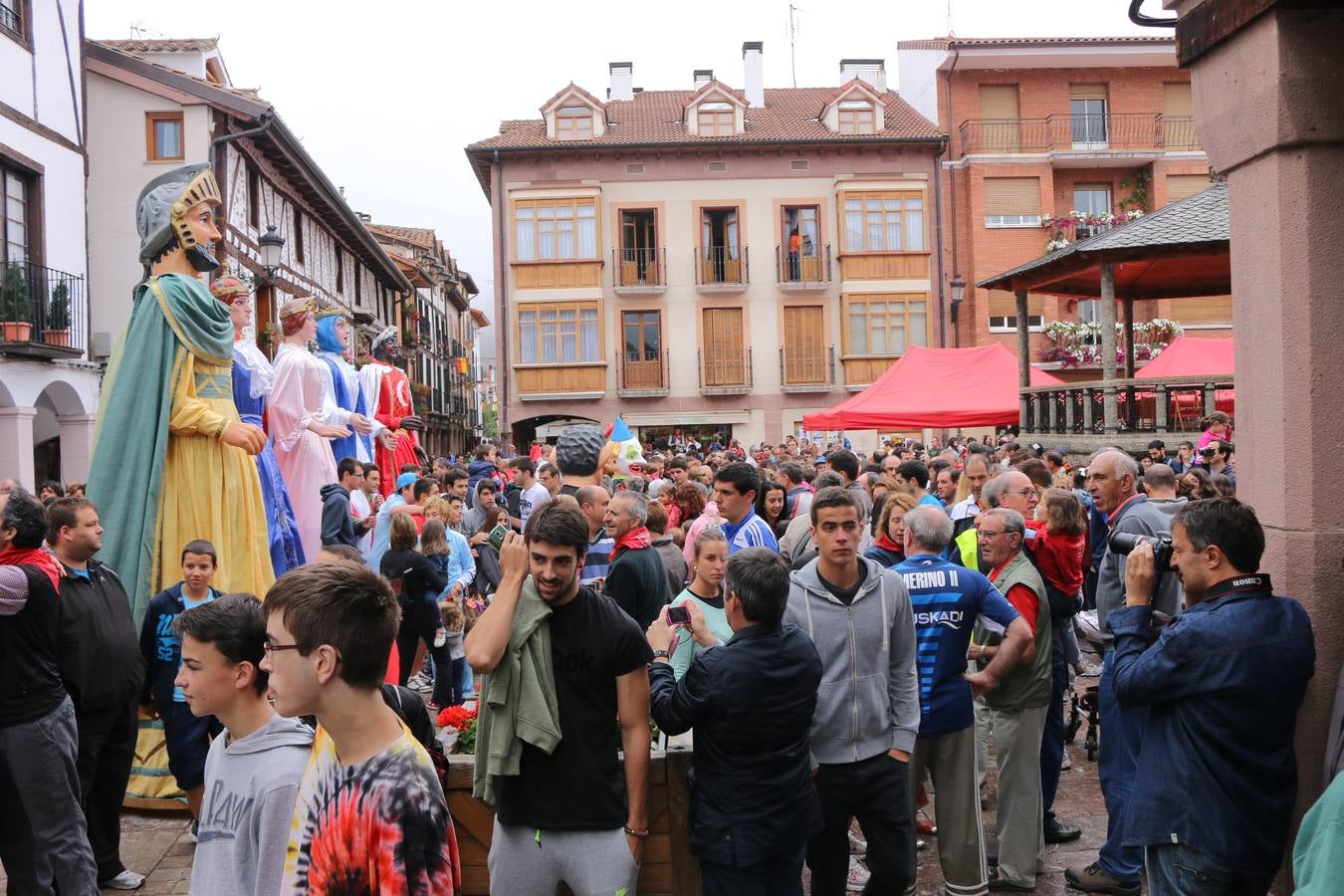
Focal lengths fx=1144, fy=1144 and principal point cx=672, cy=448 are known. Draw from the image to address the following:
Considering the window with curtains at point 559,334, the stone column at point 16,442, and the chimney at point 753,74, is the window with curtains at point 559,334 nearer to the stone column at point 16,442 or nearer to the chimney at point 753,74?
the chimney at point 753,74

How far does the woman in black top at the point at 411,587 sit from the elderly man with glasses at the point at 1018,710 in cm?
395

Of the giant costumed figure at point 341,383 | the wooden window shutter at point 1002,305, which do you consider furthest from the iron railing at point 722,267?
the giant costumed figure at point 341,383

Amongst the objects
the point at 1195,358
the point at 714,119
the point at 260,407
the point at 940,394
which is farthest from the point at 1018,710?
the point at 714,119

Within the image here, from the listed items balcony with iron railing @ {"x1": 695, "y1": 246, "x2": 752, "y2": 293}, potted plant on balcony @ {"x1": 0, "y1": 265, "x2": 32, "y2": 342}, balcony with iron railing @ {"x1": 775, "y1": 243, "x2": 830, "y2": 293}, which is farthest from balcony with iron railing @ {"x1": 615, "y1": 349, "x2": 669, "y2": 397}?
potted plant on balcony @ {"x1": 0, "y1": 265, "x2": 32, "y2": 342}

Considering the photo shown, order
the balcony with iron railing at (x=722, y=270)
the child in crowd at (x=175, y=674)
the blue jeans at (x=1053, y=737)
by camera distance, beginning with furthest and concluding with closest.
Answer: the balcony with iron railing at (x=722, y=270)
the blue jeans at (x=1053, y=737)
the child in crowd at (x=175, y=674)

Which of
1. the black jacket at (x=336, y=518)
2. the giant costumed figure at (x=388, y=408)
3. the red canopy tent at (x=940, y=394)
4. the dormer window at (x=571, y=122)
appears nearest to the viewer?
the black jacket at (x=336, y=518)

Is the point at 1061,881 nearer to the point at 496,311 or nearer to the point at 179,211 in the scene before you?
the point at 179,211

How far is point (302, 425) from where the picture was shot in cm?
765

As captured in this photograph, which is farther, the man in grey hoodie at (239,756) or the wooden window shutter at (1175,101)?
the wooden window shutter at (1175,101)

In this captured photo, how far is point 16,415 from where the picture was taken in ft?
49.5

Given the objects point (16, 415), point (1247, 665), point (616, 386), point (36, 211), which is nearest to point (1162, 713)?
point (1247, 665)

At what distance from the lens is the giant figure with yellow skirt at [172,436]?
5852mm

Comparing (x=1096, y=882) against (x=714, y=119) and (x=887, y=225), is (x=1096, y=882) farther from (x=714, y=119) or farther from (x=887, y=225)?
(x=714, y=119)

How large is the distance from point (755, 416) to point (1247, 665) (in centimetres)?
3116
